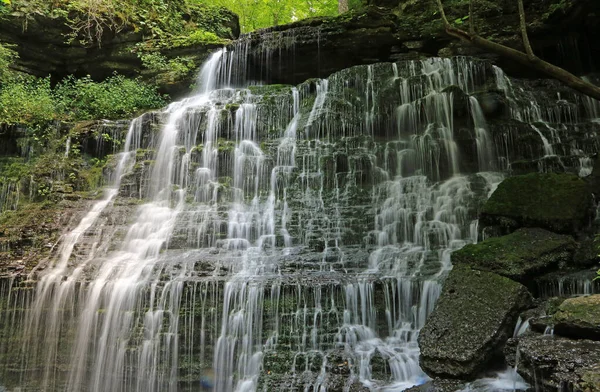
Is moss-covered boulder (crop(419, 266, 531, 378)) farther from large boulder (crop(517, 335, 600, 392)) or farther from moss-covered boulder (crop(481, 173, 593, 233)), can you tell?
moss-covered boulder (crop(481, 173, 593, 233))

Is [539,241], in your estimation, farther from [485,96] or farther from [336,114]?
[336,114]

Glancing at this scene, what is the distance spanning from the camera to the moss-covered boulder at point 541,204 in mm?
8539

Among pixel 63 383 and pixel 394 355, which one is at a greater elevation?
pixel 394 355

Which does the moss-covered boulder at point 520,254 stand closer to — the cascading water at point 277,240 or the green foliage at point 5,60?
the cascading water at point 277,240

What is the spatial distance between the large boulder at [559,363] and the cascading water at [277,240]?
2075 millimetres

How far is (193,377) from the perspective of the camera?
8102 mm

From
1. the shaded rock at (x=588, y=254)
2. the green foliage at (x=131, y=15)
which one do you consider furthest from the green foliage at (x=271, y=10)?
the shaded rock at (x=588, y=254)

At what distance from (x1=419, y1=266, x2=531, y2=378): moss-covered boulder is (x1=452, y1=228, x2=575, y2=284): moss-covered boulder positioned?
1.36 feet

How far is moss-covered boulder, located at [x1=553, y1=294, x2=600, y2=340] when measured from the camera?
5270 mm

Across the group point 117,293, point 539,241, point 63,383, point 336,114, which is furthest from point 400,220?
point 63,383

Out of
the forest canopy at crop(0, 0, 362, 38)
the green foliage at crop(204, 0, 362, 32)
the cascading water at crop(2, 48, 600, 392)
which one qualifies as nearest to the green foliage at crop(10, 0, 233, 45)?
the forest canopy at crop(0, 0, 362, 38)

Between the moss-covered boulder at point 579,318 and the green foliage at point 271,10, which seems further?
the green foliage at point 271,10

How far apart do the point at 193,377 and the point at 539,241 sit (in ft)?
21.0

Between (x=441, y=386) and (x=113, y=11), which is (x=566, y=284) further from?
(x=113, y=11)
